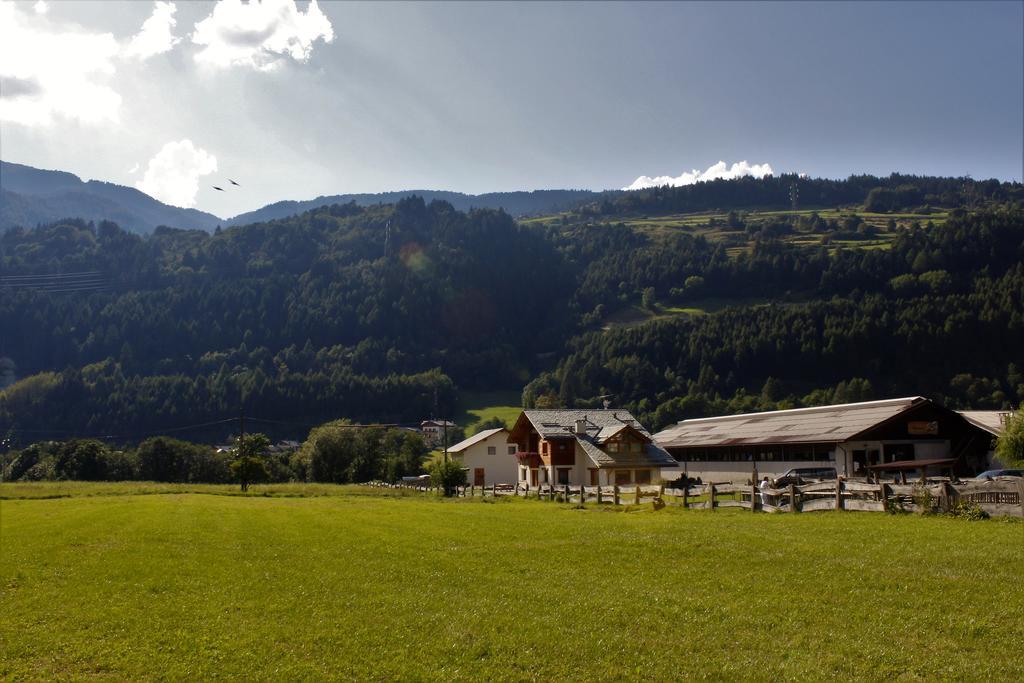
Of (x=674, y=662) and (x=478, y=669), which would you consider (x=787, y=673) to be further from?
(x=478, y=669)

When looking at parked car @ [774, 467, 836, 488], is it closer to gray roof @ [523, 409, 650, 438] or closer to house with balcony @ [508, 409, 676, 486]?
house with balcony @ [508, 409, 676, 486]

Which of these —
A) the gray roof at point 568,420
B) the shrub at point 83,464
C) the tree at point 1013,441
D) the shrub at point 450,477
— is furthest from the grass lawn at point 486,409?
the tree at point 1013,441

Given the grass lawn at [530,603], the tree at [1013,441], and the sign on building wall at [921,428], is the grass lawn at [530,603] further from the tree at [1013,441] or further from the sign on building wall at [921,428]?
the sign on building wall at [921,428]

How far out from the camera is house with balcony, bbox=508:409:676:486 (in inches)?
2655

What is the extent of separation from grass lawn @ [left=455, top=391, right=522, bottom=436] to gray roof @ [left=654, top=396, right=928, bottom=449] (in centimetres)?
8347

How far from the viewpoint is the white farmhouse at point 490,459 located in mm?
88500

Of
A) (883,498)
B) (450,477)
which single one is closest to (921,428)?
(883,498)

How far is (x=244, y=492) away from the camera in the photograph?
61.3 m

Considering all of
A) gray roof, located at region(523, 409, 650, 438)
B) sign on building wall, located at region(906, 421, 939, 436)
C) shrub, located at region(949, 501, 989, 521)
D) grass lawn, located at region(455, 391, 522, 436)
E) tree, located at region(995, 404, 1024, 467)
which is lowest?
shrub, located at region(949, 501, 989, 521)

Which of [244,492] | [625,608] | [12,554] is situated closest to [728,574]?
[625,608]

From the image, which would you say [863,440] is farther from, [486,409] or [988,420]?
[486,409]

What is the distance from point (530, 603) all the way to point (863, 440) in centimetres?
4564

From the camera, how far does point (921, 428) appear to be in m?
56.2

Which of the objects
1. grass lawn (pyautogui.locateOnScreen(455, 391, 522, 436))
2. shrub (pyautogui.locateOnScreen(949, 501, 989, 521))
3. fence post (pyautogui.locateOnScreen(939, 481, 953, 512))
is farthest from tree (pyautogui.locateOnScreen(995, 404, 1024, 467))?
grass lawn (pyautogui.locateOnScreen(455, 391, 522, 436))
